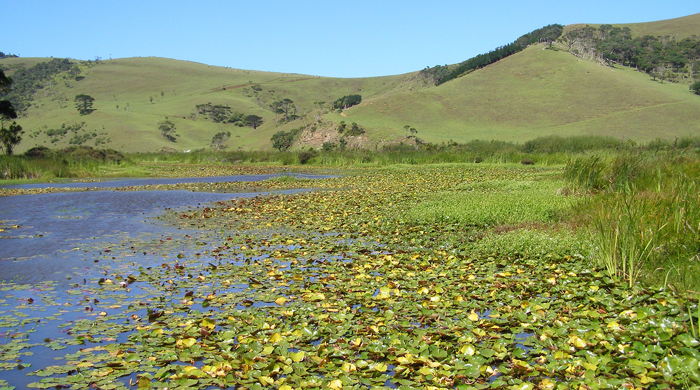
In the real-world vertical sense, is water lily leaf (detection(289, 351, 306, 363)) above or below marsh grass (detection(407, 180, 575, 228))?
below

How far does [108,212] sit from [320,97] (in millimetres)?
135345

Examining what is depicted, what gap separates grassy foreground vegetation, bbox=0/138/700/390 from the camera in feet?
15.8

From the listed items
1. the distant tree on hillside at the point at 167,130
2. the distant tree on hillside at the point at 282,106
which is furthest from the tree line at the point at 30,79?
the distant tree on hillside at the point at 282,106

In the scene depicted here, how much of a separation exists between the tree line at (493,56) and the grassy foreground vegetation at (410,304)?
10308cm

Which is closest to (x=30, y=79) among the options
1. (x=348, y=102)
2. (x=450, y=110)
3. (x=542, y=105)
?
(x=348, y=102)

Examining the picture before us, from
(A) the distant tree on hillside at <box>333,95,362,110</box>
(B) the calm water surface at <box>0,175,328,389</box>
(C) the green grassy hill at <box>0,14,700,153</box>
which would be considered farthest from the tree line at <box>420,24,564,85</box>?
(B) the calm water surface at <box>0,175,328,389</box>

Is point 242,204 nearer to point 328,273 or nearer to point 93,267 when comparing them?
point 93,267

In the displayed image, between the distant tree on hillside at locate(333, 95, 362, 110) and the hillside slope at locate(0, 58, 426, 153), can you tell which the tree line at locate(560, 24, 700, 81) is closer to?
the hillside slope at locate(0, 58, 426, 153)

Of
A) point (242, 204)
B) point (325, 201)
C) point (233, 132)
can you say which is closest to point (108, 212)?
point (242, 204)

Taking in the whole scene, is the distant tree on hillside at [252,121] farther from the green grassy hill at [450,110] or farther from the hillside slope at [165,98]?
the green grassy hill at [450,110]

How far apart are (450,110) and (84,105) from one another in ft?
250

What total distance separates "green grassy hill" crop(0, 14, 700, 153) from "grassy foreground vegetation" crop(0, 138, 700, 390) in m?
50.0

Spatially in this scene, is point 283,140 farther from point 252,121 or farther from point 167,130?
point 252,121

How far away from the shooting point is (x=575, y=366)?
15.7ft
